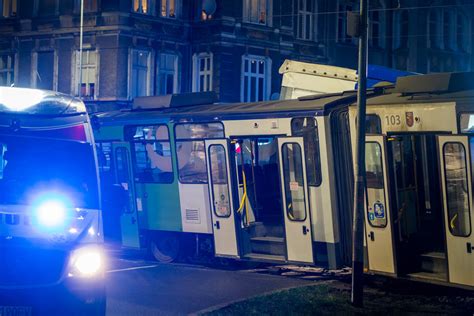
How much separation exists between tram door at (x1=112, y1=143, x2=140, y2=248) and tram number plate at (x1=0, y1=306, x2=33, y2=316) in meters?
9.44

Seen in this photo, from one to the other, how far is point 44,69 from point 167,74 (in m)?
5.55

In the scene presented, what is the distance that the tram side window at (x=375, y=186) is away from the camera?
13.8 m

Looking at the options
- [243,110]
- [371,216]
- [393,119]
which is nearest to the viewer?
[393,119]

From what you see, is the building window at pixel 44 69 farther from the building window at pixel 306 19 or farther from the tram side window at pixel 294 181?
the tram side window at pixel 294 181

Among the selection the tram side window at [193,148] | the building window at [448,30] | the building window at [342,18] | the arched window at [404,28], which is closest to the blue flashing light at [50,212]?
the tram side window at [193,148]

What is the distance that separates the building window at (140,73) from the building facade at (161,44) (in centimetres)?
4

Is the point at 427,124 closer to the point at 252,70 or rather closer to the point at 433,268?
the point at 433,268

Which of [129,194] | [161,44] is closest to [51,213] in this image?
[129,194]

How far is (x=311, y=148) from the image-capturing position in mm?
14805

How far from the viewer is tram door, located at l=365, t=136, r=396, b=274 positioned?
45.0ft

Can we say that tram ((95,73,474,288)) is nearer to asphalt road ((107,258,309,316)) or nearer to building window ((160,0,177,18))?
asphalt road ((107,258,309,316))

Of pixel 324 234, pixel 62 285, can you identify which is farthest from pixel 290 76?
pixel 62 285

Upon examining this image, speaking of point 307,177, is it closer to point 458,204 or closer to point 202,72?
point 458,204

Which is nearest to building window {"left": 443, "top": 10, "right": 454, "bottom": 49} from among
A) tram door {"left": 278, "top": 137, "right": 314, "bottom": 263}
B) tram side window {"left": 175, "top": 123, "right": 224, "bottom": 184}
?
tram side window {"left": 175, "top": 123, "right": 224, "bottom": 184}
